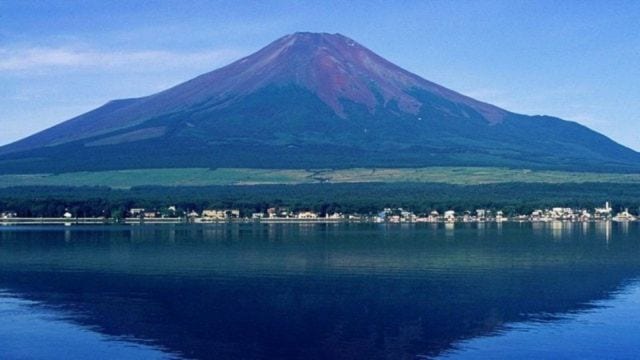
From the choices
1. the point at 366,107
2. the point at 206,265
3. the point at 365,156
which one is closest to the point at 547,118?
the point at 366,107

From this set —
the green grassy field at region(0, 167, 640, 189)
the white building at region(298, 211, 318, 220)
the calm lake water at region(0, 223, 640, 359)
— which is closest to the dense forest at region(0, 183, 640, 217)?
the white building at region(298, 211, 318, 220)

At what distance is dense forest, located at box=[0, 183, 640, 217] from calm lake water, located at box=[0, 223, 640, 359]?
43.6 metres

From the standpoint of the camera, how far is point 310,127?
435 feet

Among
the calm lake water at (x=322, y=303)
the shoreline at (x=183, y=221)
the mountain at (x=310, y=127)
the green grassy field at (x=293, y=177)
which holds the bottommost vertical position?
the calm lake water at (x=322, y=303)

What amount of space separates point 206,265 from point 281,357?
18.8 meters

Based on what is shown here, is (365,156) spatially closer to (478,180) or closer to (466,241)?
(478,180)

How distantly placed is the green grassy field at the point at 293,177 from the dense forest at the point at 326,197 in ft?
12.2

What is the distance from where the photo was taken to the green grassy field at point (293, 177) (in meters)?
108

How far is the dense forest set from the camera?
3526 inches

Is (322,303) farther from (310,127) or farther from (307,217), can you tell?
(310,127)

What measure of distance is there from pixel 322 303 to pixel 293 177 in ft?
276

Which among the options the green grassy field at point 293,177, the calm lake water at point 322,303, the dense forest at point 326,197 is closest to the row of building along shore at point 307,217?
the dense forest at point 326,197

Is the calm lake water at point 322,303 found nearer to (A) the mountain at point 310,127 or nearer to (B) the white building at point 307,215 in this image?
(B) the white building at point 307,215

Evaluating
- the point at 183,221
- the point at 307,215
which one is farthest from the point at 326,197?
the point at 183,221
